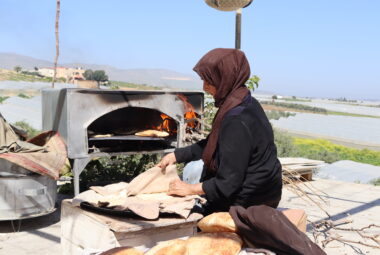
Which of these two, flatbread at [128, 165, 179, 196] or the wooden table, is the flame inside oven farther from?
the wooden table

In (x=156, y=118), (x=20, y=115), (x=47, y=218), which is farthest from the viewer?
(x=20, y=115)

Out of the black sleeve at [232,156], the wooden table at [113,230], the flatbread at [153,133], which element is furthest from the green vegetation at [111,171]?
the black sleeve at [232,156]

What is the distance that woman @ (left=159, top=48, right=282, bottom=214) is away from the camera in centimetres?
246

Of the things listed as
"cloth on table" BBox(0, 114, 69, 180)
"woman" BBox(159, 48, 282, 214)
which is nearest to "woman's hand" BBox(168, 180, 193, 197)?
"woman" BBox(159, 48, 282, 214)

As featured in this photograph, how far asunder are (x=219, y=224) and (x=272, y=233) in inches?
11.9

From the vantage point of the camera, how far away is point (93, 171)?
6887 millimetres

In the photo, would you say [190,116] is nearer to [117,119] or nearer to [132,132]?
[132,132]

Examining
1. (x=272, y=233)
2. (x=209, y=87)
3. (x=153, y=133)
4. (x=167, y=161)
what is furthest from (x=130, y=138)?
(x=272, y=233)

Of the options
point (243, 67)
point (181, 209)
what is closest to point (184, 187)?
point (181, 209)

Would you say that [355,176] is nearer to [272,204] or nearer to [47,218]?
[47,218]

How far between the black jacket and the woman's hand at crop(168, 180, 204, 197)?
0.25ft

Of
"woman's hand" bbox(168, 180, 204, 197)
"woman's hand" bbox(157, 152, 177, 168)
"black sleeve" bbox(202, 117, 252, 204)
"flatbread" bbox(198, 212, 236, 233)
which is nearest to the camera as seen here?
"flatbread" bbox(198, 212, 236, 233)

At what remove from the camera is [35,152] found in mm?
4762

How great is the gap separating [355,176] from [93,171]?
6.76m
